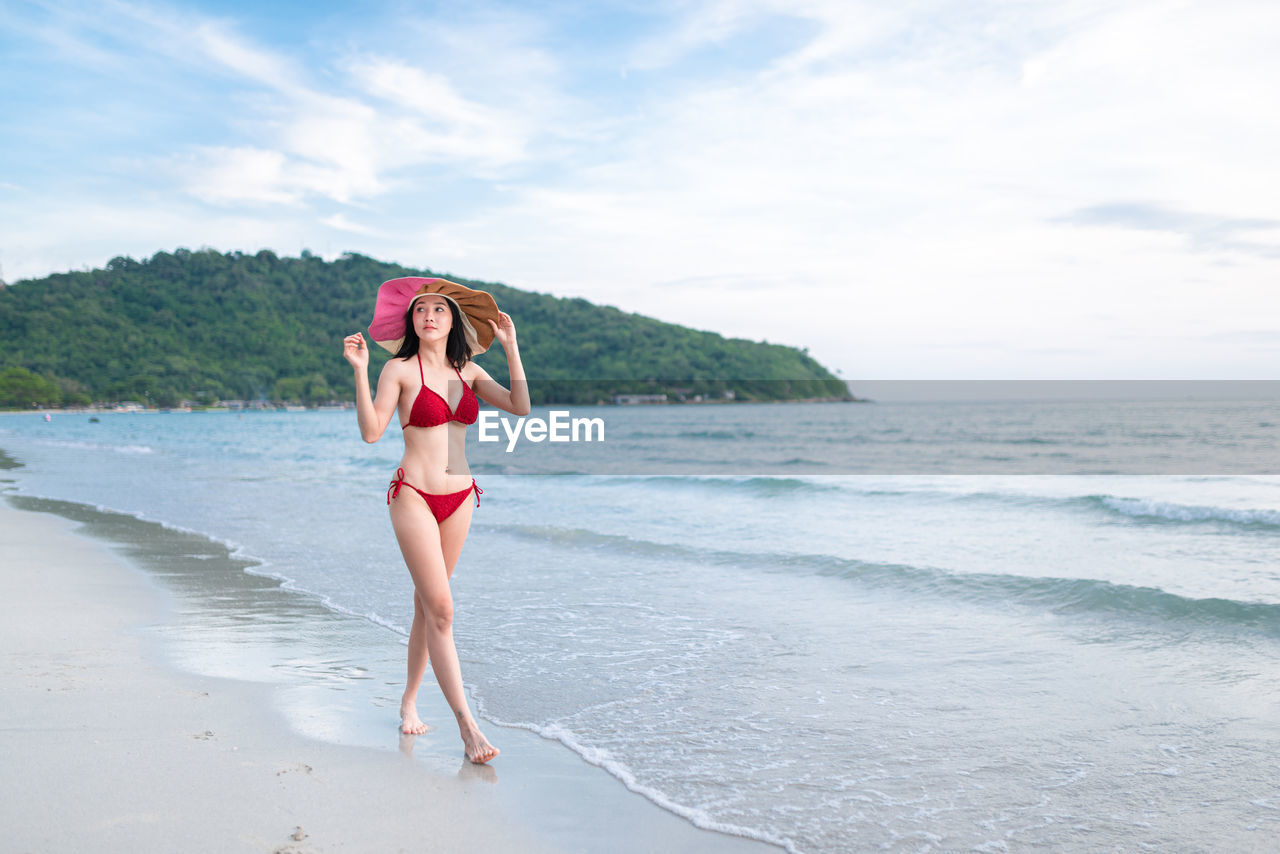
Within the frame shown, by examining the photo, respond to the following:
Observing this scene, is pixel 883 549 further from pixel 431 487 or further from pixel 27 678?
pixel 27 678

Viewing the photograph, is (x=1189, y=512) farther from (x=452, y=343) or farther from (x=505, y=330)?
(x=452, y=343)

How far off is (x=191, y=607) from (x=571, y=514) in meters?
8.75

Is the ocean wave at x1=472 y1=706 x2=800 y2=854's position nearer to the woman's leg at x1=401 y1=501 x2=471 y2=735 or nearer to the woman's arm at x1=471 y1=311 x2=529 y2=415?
the woman's leg at x1=401 y1=501 x2=471 y2=735

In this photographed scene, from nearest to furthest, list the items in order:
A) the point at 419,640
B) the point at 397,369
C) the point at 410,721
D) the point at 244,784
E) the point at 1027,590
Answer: the point at 244,784, the point at 397,369, the point at 419,640, the point at 410,721, the point at 1027,590

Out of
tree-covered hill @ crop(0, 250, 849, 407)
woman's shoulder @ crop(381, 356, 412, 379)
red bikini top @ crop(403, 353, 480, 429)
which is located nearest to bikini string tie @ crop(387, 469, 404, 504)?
red bikini top @ crop(403, 353, 480, 429)

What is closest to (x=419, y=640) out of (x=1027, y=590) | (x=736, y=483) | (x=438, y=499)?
(x=438, y=499)

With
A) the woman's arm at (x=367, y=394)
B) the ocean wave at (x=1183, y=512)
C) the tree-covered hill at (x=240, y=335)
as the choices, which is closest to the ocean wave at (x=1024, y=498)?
the ocean wave at (x=1183, y=512)

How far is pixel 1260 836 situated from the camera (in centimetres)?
338

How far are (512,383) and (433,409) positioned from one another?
0.38 meters

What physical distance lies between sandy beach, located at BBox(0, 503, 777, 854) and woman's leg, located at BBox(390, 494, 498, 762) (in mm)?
175

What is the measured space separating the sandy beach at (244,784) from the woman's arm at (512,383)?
1.66 metres

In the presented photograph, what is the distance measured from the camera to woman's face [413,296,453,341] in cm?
388

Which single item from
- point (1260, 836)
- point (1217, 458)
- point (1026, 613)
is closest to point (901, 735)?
point (1260, 836)

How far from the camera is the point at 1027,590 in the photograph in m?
8.47
